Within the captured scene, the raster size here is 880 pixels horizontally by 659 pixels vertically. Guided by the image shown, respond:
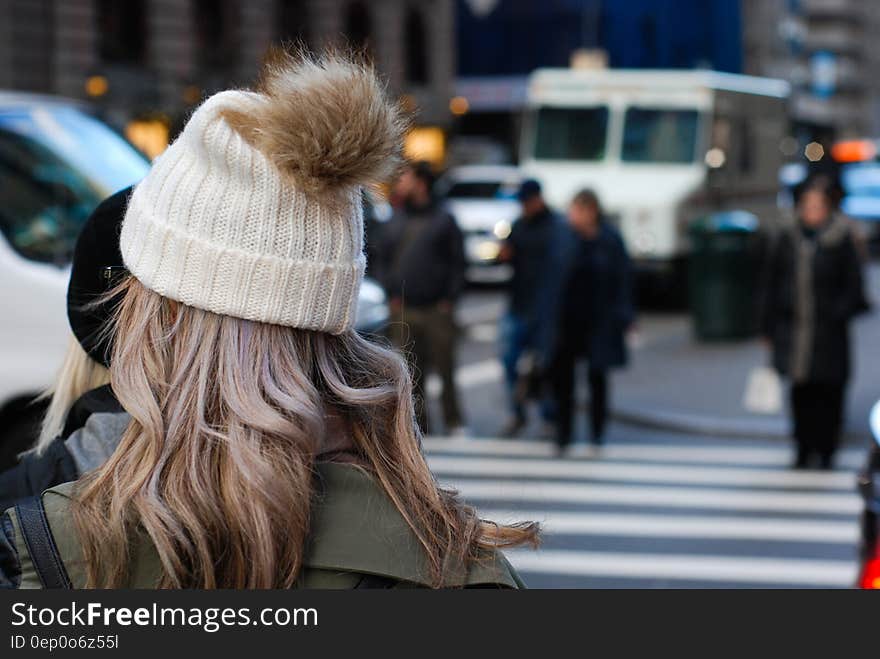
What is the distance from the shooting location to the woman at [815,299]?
31.9 ft

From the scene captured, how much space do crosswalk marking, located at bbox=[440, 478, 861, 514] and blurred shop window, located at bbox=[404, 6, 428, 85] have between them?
3204 cm

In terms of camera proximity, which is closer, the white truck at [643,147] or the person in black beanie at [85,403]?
the person in black beanie at [85,403]

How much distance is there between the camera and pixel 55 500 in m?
1.67

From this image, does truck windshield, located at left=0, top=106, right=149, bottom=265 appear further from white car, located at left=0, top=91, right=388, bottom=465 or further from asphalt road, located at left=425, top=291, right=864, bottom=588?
asphalt road, located at left=425, top=291, right=864, bottom=588

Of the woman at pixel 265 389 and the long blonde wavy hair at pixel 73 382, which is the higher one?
the woman at pixel 265 389

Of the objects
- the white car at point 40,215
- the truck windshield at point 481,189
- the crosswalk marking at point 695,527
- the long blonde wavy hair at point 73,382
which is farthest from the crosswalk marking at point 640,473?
the truck windshield at point 481,189

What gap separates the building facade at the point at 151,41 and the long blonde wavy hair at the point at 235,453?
20.7 m

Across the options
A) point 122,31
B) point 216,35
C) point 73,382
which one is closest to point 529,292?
point 73,382

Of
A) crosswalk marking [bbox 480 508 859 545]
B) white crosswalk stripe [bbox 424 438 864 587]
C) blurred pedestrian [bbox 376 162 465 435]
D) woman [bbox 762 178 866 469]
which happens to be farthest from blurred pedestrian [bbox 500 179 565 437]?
crosswalk marking [bbox 480 508 859 545]

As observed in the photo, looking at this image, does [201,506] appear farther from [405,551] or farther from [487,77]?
[487,77]

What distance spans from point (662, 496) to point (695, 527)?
0.93 meters

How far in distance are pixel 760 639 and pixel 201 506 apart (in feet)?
2.13

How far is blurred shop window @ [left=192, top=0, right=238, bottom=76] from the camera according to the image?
105 ft

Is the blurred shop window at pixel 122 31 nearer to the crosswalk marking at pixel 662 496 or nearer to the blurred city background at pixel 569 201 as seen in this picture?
the blurred city background at pixel 569 201
